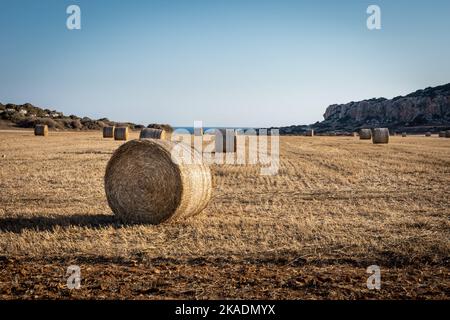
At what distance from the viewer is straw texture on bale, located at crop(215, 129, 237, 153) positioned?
26.8 m

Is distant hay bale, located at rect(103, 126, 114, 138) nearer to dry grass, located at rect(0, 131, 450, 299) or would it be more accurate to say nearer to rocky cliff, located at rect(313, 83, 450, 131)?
dry grass, located at rect(0, 131, 450, 299)

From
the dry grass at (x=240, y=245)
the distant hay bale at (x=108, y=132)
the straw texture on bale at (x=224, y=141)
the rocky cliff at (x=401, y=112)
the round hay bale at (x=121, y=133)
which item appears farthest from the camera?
the rocky cliff at (x=401, y=112)

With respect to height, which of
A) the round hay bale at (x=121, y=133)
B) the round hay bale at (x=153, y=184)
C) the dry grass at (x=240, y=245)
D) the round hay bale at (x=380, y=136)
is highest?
the round hay bale at (x=121, y=133)

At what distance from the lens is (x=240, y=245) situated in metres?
7.07

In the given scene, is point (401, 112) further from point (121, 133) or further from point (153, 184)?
point (153, 184)

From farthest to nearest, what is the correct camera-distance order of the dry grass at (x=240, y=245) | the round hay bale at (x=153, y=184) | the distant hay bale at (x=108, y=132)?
the distant hay bale at (x=108, y=132) < the round hay bale at (x=153, y=184) < the dry grass at (x=240, y=245)

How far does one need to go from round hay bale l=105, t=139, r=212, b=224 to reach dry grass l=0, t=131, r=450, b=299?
35 centimetres

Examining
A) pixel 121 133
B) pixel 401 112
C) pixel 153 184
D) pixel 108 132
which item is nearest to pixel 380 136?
pixel 121 133

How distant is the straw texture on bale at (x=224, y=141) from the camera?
26.8 m

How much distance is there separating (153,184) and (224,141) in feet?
58.8

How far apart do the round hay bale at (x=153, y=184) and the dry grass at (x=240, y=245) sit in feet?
1.16

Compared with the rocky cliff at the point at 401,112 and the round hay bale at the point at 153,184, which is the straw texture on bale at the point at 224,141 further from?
the rocky cliff at the point at 401,112

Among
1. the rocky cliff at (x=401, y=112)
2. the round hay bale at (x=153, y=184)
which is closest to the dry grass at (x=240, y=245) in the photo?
the round hay bale at (x=153, y=184)
